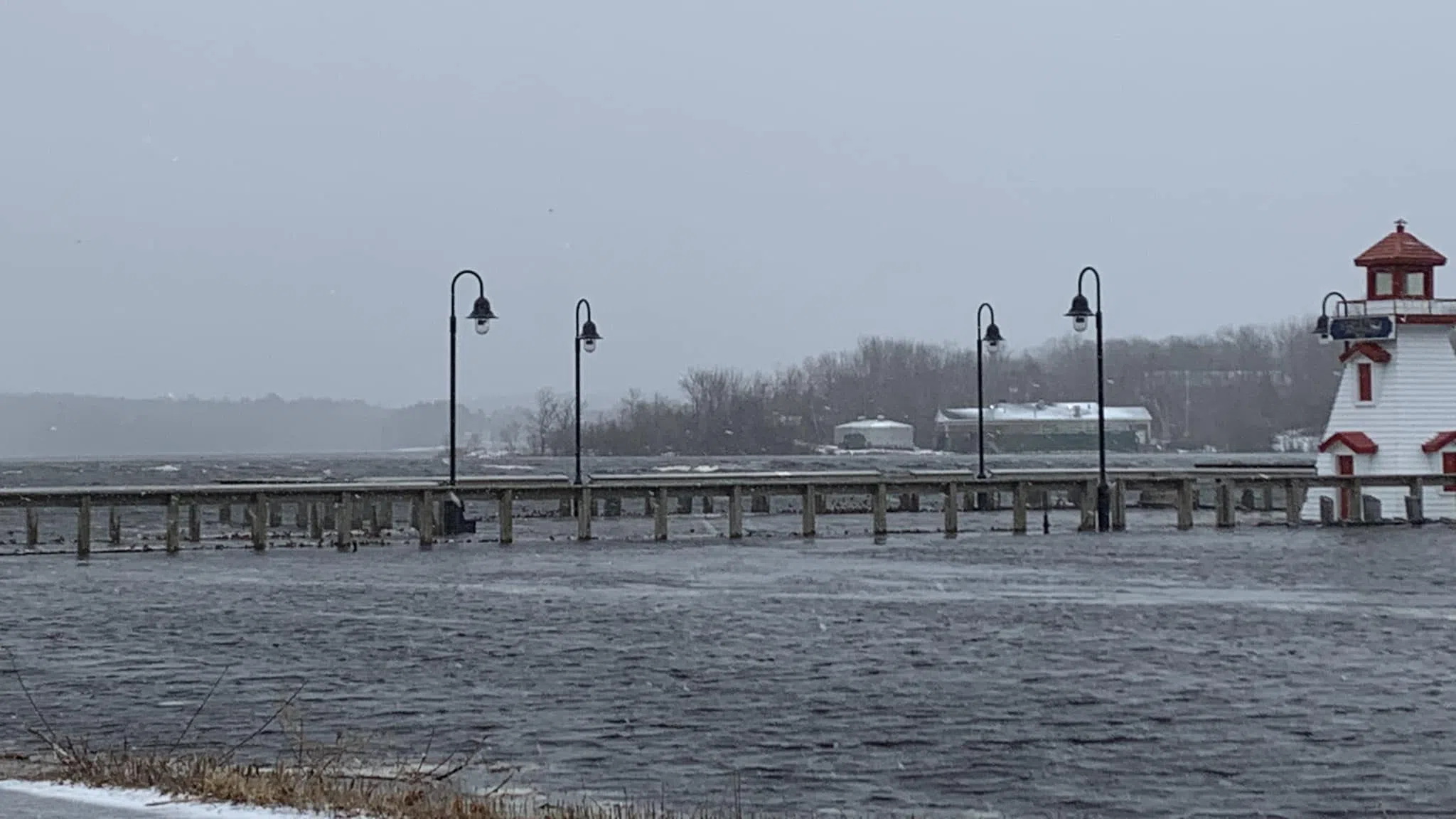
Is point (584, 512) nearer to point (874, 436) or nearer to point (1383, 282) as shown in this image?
point (1383, 282)

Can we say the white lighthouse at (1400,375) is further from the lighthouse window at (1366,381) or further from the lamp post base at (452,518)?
the lamp post base at (452,518)

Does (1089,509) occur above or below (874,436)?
below

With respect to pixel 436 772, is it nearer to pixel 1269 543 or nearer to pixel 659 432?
pixel 1269 543

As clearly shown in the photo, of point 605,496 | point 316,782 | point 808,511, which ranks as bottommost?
point 316,782

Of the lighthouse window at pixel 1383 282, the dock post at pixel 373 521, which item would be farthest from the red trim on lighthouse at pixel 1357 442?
the dock post at pixel 373 521

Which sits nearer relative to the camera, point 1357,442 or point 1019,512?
point 1019,512

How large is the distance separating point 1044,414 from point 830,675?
161087 mm

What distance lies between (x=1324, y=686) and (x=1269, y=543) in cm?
2342

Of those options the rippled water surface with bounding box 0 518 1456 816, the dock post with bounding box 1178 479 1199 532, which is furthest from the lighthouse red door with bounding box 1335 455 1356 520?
the rippled water surface with bounding box 0 518 1456 816

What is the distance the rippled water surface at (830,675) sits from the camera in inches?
527

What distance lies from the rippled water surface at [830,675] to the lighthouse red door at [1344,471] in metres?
13.8

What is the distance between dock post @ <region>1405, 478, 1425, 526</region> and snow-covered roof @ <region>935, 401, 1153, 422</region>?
127874mm

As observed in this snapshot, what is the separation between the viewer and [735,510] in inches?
1676

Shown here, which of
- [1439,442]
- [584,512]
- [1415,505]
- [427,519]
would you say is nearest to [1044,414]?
[1439,442]
